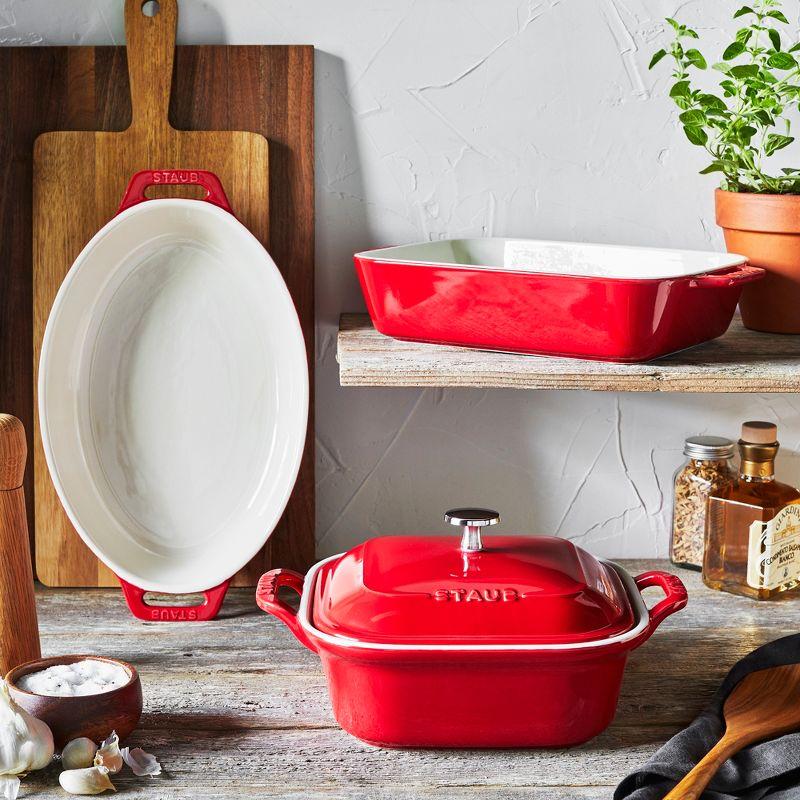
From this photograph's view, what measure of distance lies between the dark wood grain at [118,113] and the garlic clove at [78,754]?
1.60ft

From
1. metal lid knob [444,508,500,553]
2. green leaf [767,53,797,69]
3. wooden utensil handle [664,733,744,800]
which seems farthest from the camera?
green leaf [767,53,797,69]

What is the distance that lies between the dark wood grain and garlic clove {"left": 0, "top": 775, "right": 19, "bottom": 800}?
1.64 ft

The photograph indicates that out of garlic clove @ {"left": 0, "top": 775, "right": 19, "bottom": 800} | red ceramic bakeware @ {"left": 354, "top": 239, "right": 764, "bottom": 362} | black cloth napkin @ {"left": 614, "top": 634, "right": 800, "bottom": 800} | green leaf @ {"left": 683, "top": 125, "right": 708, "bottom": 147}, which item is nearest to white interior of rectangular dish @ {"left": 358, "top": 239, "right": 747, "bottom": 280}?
red ceramic bakeware @ {"left": 354, "top": 239, "right": 764, "bottom": 362}

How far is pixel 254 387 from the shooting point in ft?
3.90

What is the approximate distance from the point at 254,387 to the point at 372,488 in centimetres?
20

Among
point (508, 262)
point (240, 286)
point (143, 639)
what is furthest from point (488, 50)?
point (143, 639)

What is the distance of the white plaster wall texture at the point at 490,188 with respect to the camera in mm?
1171

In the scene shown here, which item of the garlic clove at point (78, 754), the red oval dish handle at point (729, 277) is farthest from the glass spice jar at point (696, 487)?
the garlic clove at point (78, 754)

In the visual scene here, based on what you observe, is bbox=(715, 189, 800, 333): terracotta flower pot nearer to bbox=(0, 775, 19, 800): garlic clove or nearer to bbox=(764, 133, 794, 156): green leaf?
bbox=(764, 133, 794, 156): green leaf

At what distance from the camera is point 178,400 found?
119 cm

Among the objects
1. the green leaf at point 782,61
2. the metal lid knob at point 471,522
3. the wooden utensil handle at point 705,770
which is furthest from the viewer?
the green leaf at point 782,61

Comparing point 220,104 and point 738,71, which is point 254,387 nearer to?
point 220,104

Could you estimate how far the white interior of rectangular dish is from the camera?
3.63ft

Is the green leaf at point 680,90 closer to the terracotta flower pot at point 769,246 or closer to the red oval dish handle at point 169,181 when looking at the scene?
the terracotta flower pot at point 769,246
